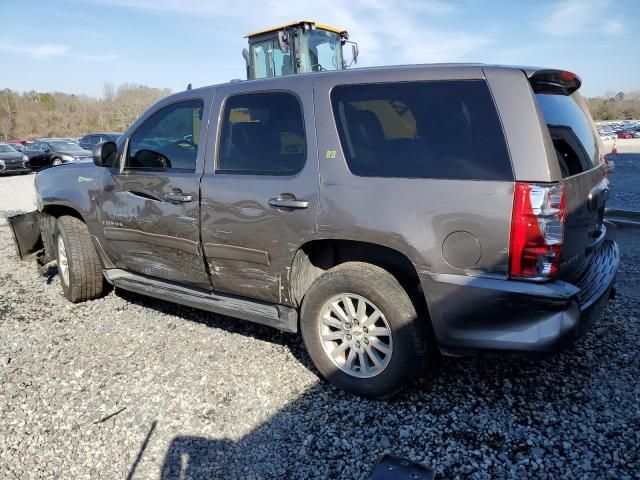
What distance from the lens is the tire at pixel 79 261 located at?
4.58 m

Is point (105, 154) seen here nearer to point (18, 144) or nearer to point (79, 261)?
point (79, 261)

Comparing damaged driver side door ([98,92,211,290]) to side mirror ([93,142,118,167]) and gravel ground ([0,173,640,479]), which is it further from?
gravel ground ([0,173,640,479])

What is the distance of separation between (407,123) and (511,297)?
1.11m

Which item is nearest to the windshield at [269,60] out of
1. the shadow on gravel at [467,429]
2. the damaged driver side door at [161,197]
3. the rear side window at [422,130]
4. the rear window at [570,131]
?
the damaged driver side door at [161,197]

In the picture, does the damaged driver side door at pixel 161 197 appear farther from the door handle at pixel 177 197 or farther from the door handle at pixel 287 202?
the door handle at pixel 287 202

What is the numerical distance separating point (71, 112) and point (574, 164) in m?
70.2

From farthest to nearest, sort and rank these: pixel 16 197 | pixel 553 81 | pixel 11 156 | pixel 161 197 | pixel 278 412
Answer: pixel 11 156 → pixel 16 197 → pixel 161 197 → pixel 278 412 → pixel 553 81

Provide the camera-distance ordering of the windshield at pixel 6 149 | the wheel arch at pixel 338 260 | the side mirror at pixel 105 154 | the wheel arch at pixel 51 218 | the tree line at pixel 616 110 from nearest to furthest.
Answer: the wheel arch at pixel 338 260
the side mirror at pixel 105 154
the wheel arch at pixel 51 218
the windshield at pixel 6 149
the tree line at pixel 616 110

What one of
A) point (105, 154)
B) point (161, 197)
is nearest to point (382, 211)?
point (161, 197)

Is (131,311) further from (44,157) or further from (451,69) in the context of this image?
(44,157)

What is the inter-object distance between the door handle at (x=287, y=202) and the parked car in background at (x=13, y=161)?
2078 cm

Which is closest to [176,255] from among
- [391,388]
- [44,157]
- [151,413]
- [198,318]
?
[198,318]

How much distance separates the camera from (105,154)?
4090mm

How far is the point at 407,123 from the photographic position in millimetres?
2750
